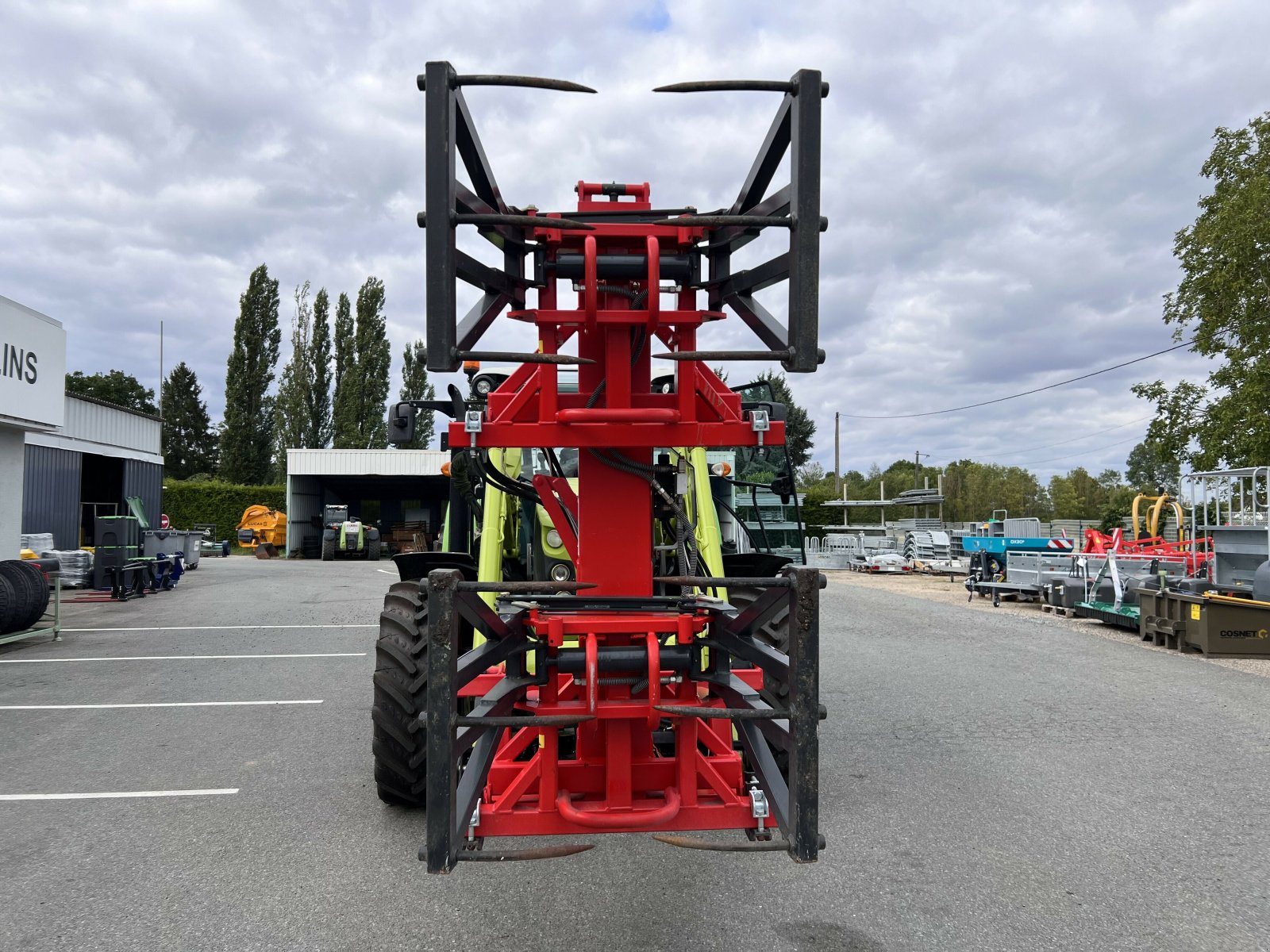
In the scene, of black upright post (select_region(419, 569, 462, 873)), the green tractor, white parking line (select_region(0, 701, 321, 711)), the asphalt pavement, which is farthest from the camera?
the green tractor

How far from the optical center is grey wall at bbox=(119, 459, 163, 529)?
74.9ft

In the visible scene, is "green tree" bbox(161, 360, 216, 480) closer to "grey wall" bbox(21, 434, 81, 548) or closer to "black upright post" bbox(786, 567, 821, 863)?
"grey wall" bbox(21, 434, 81, 548)

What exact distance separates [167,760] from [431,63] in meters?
4.87

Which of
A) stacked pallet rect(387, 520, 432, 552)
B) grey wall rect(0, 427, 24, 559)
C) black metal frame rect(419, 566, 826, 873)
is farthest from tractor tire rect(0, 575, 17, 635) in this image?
stacked pallet rect(387, 520, 432, 552)

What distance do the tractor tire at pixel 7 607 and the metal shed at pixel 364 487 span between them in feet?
58.1

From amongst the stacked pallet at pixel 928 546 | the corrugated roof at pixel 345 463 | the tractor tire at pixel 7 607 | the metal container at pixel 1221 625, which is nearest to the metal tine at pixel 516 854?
the tractor tire at pixel 7 607

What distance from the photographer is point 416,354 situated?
46.3 m

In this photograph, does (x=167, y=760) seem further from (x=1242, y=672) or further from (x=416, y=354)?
(x=416, y=354)

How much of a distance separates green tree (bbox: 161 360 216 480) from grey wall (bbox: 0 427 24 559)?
4346 cm

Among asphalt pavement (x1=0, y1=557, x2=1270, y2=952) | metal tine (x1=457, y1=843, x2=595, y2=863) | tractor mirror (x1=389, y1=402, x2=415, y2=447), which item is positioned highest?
tractor mirror (x1=389, y1=402, x2=415, y2=447)

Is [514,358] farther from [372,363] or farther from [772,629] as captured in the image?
[372,363]

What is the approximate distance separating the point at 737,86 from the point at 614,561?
179 centimetres

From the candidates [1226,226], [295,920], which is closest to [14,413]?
[295,920]

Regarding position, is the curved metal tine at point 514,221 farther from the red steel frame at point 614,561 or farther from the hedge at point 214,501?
the hedge at point 214,501
